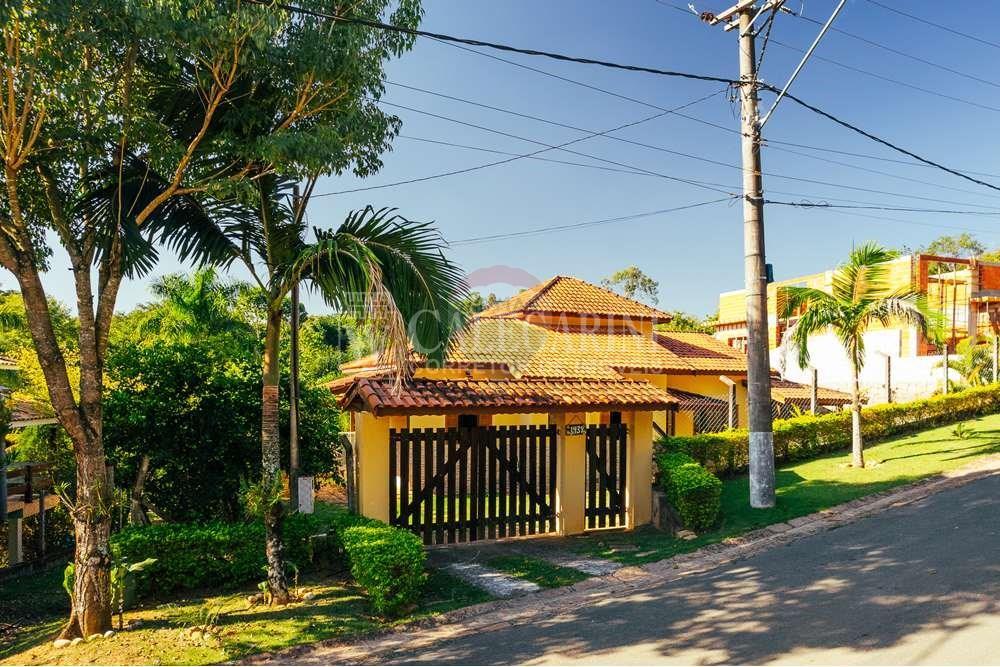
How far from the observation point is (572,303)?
62.7 feet

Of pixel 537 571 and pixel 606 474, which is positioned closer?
pixel 537 571

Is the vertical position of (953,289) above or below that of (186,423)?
above

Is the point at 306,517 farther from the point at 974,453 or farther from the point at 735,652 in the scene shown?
the point at 974,453

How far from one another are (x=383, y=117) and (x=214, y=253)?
2744mm

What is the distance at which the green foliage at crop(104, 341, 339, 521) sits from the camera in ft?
29.4

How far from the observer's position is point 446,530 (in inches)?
396

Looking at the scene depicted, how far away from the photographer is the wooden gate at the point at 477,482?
979 cm

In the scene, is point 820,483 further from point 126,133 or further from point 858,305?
point 126,133

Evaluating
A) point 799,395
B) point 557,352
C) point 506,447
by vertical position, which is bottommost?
point 506,447

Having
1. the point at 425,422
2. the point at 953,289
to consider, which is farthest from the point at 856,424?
→ the point at 953,289

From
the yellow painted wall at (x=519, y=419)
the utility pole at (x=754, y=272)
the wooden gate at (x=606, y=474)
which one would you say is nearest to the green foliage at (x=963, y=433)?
the utility pole at (x=754, y=272)

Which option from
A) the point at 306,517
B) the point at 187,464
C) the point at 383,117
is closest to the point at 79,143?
the point at 383,117

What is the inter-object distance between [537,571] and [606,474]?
111 inches

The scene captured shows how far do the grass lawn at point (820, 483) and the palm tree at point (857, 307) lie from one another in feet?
2.95
